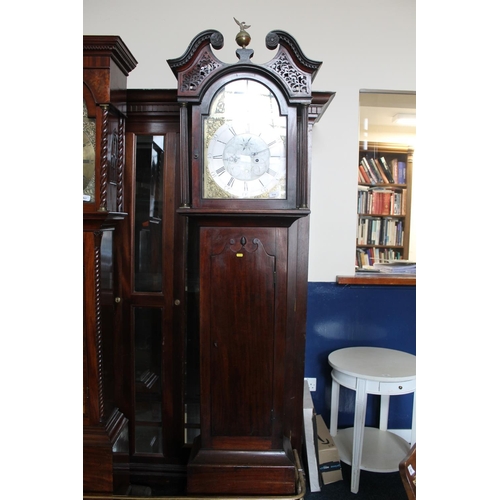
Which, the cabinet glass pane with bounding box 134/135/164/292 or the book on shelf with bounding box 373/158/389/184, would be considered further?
the book on shelf with bounding box 373/158/389/184

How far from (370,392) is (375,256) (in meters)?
0.93

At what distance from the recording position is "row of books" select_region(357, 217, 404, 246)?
2371 millimetres

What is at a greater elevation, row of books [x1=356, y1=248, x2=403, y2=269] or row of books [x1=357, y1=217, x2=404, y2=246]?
row of books [x1=357, y1=217, x2=404, y2=246]

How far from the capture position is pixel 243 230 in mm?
1397

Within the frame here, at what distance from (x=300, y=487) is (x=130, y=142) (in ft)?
5.01

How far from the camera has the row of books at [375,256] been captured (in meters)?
2.36

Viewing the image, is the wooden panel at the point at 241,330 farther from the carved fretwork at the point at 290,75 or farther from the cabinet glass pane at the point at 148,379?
the carved fretwork at the point at 290,75

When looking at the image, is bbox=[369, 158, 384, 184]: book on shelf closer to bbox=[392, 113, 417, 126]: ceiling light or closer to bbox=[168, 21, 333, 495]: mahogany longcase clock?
bbox=[392, 113, 417, 126]: ceiling light

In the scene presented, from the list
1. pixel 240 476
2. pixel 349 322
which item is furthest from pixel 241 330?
pixel 349 322

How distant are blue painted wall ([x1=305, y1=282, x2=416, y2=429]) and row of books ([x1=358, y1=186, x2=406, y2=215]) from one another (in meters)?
0.50

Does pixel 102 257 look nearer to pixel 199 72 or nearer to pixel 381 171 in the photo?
pixel 199 72

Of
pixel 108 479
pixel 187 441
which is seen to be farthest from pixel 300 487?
pixel 108 479

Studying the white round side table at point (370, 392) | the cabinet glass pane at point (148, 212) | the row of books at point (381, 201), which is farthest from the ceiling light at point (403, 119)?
the cabinet glass pane at point (148, 212)

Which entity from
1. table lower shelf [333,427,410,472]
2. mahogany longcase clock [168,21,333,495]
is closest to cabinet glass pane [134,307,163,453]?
mahogany longcase clock [168,21,333,495]
